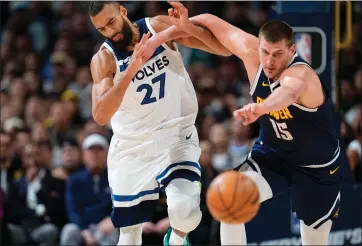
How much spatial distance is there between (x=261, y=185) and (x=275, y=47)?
3.72 ft

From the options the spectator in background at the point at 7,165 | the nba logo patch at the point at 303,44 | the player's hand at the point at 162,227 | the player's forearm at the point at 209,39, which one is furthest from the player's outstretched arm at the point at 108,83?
the spectator in background at the point at 7,165

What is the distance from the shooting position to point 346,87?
12773 mm

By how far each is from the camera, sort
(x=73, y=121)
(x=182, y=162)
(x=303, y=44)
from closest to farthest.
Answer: (x=182, y=162)
(x=303, y=44)
(x=73, y=121)

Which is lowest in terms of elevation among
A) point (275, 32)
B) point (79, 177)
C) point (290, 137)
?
point (79, 177)

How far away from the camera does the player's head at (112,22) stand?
284 inches

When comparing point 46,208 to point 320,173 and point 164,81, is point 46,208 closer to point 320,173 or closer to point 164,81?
point 164,81

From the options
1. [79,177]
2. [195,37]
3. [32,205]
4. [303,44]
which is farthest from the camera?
[32,205]

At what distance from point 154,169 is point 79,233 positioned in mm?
3299

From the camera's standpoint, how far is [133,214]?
7.58 m

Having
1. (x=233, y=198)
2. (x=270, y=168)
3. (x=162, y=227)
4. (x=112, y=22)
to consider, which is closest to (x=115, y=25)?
(x=112, y=22)

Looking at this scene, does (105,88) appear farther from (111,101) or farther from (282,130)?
(282,130)

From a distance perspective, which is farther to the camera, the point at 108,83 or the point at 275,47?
the point at 108,83

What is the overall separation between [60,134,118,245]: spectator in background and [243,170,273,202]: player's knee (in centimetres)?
372

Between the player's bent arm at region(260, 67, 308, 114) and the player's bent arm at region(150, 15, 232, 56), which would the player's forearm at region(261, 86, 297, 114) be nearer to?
the player's bent arm at region(260, 67, 308, 114)
